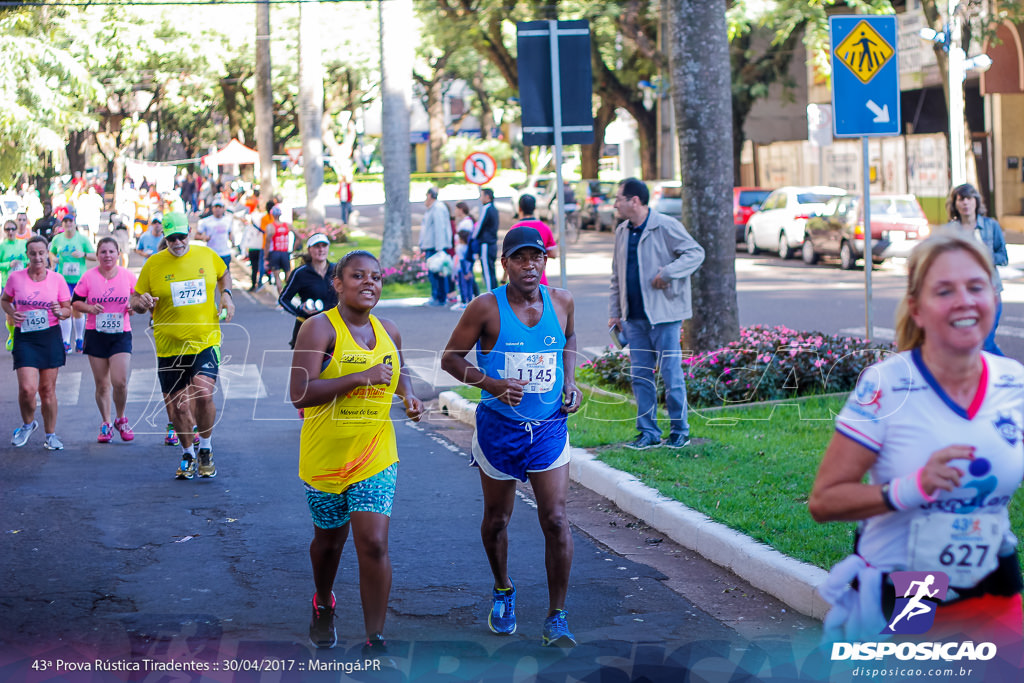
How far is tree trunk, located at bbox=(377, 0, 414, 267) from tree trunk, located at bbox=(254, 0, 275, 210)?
8.95m

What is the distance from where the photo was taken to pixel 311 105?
31703mm

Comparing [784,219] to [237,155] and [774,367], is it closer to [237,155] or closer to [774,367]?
[774,367]

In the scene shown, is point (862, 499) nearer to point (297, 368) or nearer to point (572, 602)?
point (297, 368)

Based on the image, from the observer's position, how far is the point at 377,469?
5422 mm

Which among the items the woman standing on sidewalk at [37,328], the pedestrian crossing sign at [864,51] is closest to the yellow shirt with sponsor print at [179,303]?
the woman standing on sidewalk at [37,328]

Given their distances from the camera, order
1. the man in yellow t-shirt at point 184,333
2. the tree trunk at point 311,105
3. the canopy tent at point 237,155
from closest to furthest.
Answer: the man in yellow t-shirt at point 184,333, the tree trunk at point 311,105, the canopy tent at point 237,155

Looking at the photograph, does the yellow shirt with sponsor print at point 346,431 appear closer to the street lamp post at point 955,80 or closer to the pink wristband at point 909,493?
the pink wristband at point 909,493

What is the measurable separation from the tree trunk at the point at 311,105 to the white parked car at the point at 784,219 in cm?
1061

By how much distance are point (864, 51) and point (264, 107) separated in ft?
92.4

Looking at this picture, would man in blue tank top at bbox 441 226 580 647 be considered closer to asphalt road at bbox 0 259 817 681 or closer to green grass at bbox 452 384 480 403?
asphalt road at bbox 0 259 817 681

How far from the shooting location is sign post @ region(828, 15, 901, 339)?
433 inches

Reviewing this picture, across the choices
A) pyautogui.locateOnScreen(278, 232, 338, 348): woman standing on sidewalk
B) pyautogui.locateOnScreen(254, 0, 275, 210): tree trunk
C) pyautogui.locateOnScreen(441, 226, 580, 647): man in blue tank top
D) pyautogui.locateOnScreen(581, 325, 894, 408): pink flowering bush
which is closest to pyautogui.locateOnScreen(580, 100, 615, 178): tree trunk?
pyautogui.locateOnScreen(254, 0, 275, 210): tree trunk

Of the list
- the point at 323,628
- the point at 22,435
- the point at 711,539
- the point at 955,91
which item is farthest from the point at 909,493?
the point at 955,91

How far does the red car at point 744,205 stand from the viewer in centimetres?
3281
